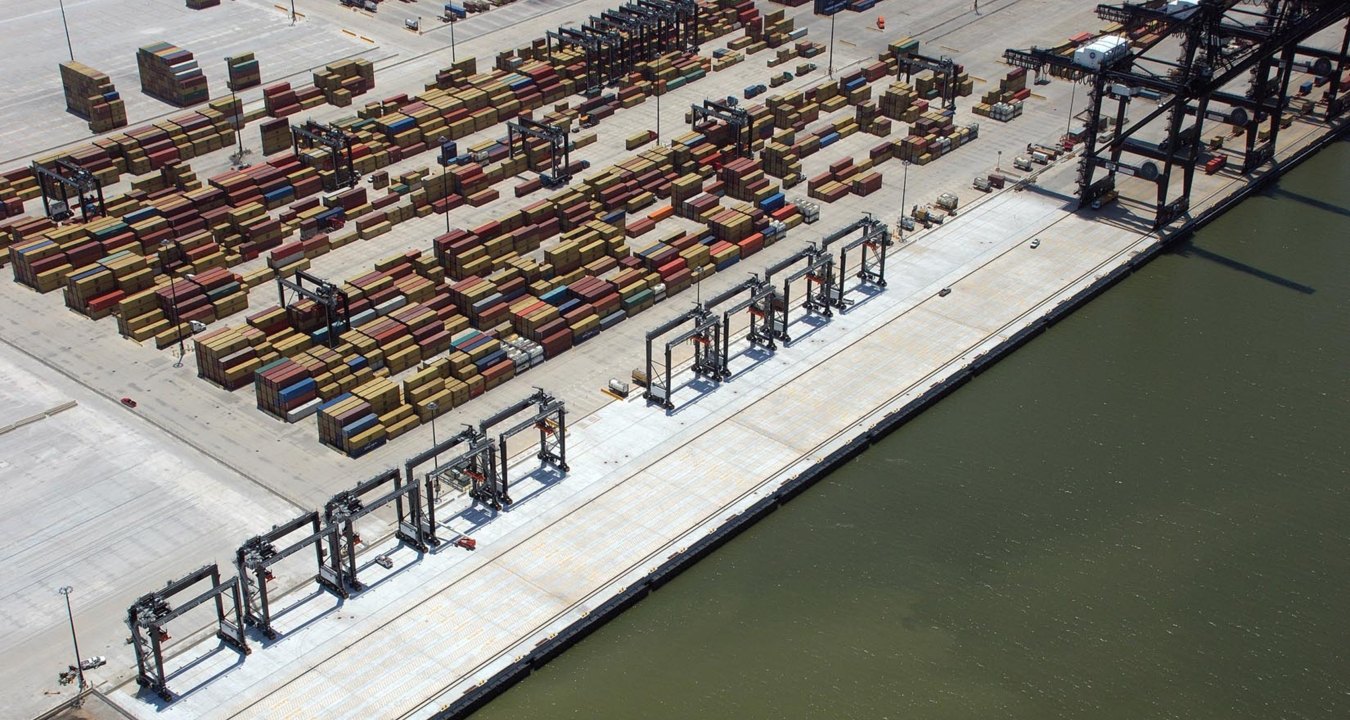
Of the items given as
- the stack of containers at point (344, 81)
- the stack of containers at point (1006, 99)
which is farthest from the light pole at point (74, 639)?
the stack of containers at point (1006, 99)

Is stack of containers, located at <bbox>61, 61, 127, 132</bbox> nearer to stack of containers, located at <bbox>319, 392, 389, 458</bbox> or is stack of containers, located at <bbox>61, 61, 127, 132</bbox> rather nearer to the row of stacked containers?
the row of stacked containers

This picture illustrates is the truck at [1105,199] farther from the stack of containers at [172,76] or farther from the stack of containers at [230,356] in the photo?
the stack of containers at [172,76]

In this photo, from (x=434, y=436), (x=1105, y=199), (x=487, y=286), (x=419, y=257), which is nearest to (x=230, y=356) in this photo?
(x=434, y=436)

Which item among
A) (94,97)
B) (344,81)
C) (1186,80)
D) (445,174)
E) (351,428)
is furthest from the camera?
(344,81)

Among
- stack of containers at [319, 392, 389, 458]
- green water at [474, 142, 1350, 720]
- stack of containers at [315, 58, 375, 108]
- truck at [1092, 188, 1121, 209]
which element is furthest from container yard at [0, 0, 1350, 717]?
green water at [474, 142, 1350, 720]

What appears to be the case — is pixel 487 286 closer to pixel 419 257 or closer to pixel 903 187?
pixel 419 257

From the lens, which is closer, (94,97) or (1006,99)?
(94,97)
